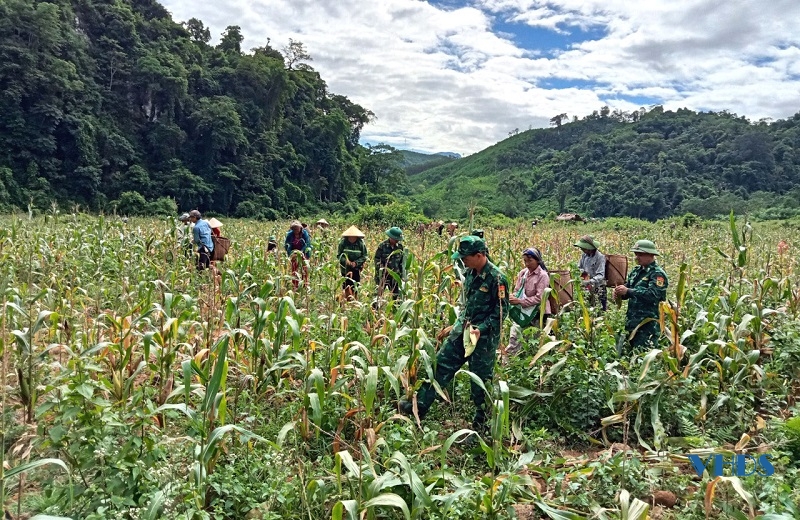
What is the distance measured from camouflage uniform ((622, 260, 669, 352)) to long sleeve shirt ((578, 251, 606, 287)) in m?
0.48

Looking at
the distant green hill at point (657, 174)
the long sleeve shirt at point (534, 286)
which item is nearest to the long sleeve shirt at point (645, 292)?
the long sleeve shirt at point (534, 286)

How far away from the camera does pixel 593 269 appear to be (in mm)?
5395

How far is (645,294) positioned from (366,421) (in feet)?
9.52

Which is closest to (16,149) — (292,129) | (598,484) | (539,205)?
(292,129)

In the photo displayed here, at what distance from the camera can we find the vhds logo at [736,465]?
8.58ft

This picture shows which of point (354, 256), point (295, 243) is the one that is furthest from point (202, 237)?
point (354, 256)

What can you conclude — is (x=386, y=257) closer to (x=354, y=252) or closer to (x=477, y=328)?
(x=354, y=252)

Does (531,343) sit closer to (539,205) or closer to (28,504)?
(28,504)

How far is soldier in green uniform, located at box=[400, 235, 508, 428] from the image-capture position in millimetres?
3539

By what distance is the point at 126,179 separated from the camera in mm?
33312

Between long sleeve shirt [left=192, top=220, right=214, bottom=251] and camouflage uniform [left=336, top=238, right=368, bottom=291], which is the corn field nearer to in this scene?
camouflage uniform [left=336, top=238, right=368, bottom=291]

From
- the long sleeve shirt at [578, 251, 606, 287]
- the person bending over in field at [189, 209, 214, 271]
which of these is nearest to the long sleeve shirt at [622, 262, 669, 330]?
the long sleeve shirt at [578, 251, 606, 287]

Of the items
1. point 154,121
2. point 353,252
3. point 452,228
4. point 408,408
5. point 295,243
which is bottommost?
point 408,408

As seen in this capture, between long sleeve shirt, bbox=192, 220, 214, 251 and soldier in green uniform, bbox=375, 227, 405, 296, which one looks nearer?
soldier in green uniform, bbox=375, 227, 405, 296
